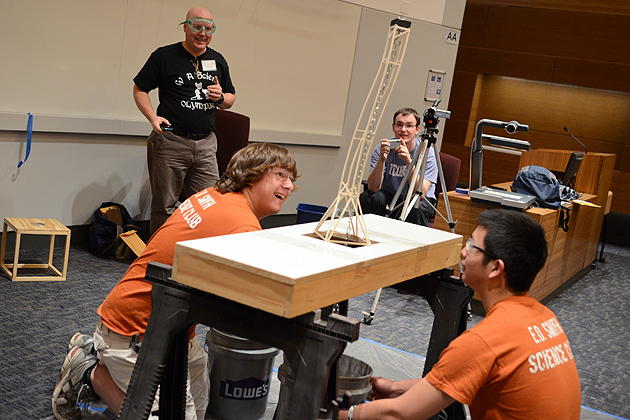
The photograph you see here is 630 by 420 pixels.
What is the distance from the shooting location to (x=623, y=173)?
7320 mm

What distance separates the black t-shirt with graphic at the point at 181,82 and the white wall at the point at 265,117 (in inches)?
19.9

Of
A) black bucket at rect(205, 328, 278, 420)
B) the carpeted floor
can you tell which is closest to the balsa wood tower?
black bucket at rect(205, 328, 278, 420)

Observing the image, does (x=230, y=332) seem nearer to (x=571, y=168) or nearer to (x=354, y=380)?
(x=354, y=380)

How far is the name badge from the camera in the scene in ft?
13.2

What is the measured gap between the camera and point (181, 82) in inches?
155

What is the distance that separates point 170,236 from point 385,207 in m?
2.47

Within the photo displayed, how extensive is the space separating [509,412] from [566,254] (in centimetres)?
363

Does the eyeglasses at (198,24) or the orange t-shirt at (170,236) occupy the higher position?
the eyeglasses at (198,24)

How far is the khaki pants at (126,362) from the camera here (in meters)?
2.00

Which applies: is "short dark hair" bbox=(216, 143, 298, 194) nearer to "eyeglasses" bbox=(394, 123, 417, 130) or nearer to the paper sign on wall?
"eyeglasses" bbox=(394, 123, 417, 130)

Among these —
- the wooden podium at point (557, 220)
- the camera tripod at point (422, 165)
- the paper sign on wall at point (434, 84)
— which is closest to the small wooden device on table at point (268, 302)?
the camera tripod at point (422, 165)

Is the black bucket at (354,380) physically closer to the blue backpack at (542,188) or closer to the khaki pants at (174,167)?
the khaki pants at (174,167)

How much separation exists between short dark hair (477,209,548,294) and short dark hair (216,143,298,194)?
737 millimetres

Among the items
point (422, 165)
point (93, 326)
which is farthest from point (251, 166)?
point (422, 165)
